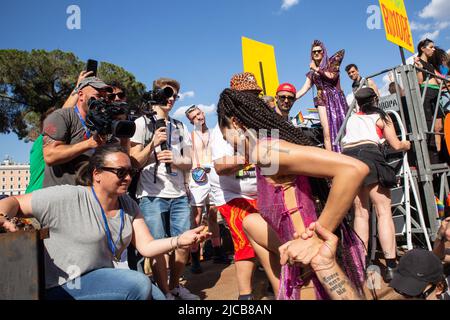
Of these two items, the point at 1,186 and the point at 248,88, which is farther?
the point at 1,186

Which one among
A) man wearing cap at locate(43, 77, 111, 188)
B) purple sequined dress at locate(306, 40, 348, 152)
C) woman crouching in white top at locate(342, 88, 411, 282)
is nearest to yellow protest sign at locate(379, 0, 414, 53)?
purple sequined dress at locate(306, 40, 348, 152)

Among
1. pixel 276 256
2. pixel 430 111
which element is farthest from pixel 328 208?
pixel 430 111

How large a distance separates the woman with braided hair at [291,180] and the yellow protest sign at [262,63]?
444 centimetres

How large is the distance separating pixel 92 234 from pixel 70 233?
11 cm

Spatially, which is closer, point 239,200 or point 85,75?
point 239,200

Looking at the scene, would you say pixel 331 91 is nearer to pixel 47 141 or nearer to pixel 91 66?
pixel 91 66

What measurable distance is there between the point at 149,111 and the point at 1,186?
63.0 metres

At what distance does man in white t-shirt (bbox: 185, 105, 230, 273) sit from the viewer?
4211 millimetres

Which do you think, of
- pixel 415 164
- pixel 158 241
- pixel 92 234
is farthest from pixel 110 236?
pixel 415 164

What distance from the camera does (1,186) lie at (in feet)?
185

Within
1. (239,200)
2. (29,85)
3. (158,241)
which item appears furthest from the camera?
(29,85)

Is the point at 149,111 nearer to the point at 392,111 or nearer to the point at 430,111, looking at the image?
the point at 392,111

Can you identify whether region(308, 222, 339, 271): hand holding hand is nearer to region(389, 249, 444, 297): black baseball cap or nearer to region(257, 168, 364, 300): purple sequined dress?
region(257, 168, 364, 300): purple sequined dress

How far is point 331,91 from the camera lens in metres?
4.80
